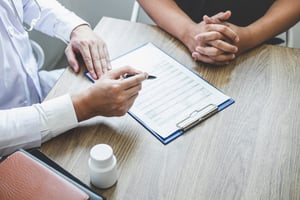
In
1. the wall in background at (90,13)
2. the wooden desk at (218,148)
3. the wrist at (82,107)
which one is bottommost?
the wall in background at (90,13)

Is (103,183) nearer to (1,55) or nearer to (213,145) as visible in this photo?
(213,145)

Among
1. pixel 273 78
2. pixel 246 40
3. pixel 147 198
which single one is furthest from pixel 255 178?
pixel 246 40

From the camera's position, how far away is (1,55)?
0.98m

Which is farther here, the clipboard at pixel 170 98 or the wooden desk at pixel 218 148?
the clipboard at pixel 170 98

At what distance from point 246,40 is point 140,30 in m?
0.34

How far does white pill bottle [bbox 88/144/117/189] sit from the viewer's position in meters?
0.68

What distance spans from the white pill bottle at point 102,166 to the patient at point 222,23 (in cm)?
49

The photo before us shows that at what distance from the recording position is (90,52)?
103cm

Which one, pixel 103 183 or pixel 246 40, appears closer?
pixel 103 183

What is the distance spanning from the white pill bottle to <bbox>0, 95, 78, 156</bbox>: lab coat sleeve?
0.54 ft

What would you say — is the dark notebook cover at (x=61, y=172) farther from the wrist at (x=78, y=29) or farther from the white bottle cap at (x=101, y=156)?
the wrist at (x=78, y=29)

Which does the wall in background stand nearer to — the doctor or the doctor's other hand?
the doctor

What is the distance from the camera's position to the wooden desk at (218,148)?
0.75 meters

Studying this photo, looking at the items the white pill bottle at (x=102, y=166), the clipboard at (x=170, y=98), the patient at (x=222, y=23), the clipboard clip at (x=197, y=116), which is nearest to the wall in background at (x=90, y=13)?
the patient at (x=222, y=23)
